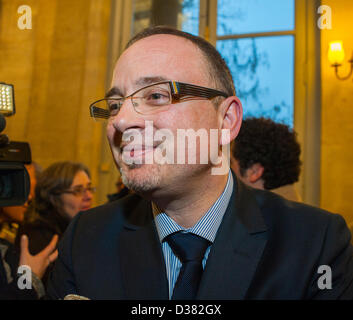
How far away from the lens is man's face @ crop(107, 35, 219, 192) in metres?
0.94

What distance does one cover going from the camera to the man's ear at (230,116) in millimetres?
1091

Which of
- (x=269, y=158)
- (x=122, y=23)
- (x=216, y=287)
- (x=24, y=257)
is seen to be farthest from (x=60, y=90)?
(x=216, y=287)

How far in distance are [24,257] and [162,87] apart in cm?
125

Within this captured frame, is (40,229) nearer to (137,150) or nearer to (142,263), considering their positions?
(142,263)

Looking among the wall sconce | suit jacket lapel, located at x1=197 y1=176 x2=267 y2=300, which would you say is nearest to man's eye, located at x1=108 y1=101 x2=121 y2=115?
suit jacket lapel, located at x1=197 y1=176 x2=267 y2=300

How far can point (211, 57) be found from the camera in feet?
3.64

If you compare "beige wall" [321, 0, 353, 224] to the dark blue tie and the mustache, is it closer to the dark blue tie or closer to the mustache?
the dark blue tie

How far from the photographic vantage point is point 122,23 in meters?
2.18

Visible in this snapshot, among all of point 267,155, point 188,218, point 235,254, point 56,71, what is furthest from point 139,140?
point 56,71

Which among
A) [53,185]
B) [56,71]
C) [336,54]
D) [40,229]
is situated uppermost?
[56,71]

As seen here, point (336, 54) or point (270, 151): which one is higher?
point (336, 54)

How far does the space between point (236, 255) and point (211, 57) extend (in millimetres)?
633

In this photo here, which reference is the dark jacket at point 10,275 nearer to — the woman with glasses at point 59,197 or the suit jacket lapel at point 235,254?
the woman with glasses at point 59,197
